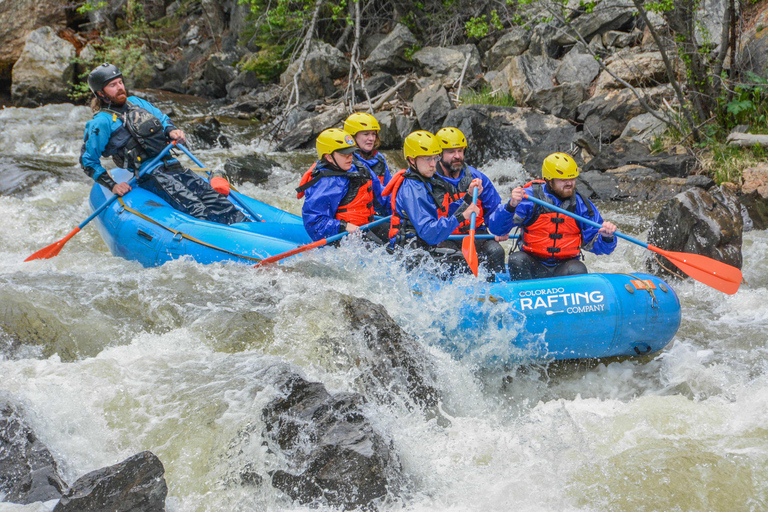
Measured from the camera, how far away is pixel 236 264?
4.77m

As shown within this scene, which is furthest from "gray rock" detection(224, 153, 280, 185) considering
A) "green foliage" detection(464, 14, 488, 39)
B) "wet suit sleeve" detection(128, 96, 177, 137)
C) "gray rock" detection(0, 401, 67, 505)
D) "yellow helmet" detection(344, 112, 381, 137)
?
"gray rock" detection(0, 401, 67, 505)

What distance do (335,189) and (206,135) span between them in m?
7.20

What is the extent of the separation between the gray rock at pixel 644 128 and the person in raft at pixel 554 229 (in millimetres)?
4190

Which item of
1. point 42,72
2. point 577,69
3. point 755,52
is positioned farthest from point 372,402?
point 42,72

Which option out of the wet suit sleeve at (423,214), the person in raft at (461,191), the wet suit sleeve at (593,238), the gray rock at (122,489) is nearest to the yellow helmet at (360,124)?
the person in raft at (461,191)

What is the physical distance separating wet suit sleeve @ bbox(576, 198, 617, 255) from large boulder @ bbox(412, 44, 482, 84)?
7017 millimetres

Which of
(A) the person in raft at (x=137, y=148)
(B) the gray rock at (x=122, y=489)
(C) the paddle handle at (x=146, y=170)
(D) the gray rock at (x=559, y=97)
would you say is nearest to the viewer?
(B) the gray rock at (x=122, y=489)

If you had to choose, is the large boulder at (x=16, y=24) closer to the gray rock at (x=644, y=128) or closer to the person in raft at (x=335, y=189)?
the person in raft at (x=335, y=189)

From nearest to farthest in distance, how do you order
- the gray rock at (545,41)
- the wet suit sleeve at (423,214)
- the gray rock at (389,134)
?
the wet suit sleeve at (423,214), the gray rock at (389,134), the gray rock at (545,41)

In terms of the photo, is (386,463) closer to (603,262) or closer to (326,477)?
(326,477)

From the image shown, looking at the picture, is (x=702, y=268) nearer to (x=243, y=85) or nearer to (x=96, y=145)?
(x=96, y=145)

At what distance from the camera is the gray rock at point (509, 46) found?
35.5ft

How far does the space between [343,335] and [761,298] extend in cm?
349

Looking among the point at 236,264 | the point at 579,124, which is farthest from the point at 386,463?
the point at 579,124
